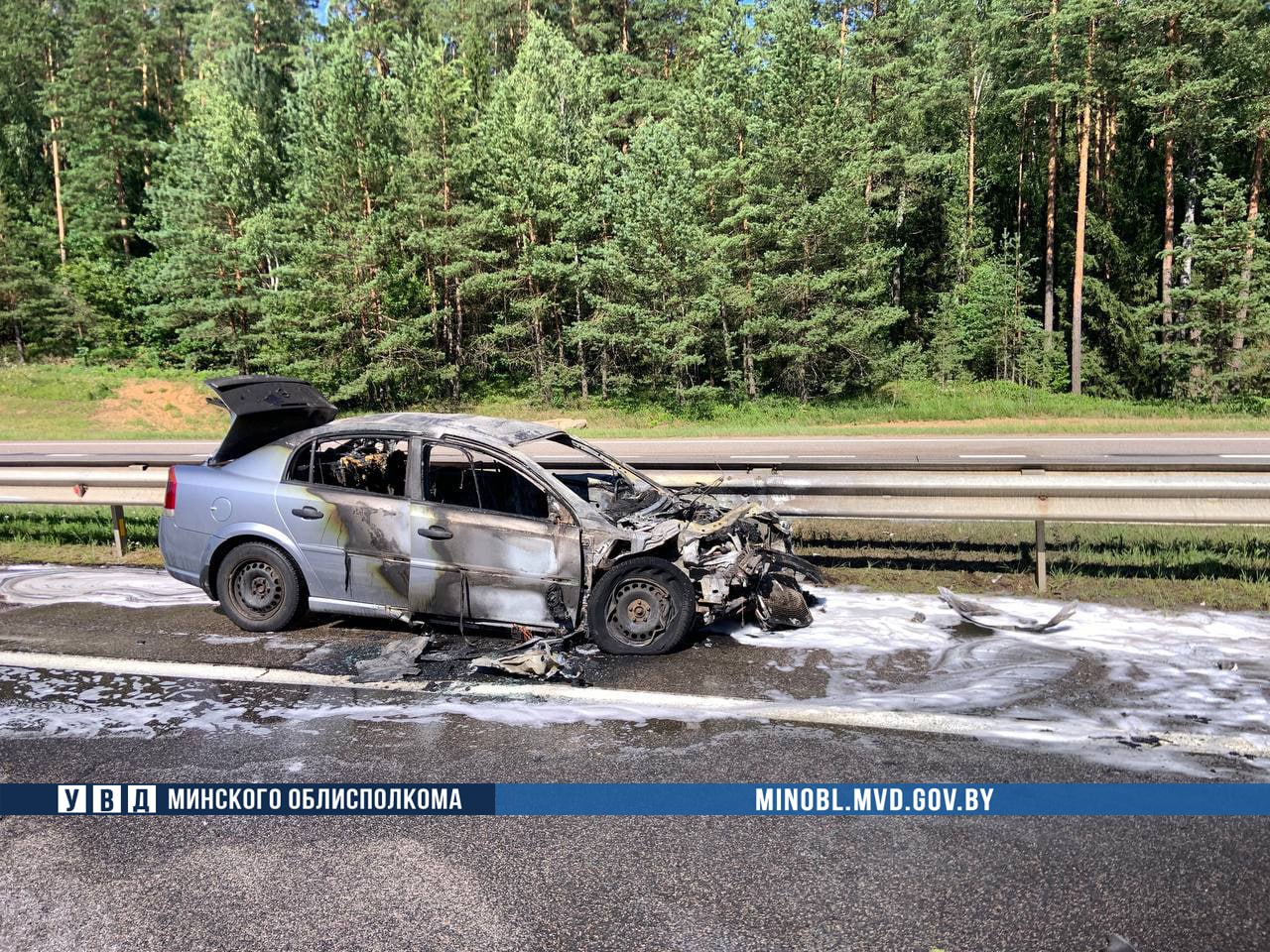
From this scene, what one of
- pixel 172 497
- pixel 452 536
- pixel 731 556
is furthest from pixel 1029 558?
pixel 172 497

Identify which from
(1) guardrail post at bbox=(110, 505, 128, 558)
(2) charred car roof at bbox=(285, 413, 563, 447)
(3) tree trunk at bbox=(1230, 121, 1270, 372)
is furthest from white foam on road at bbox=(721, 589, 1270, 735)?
(3) tree trunk at bbox=(1230, 121, 1270, 372)

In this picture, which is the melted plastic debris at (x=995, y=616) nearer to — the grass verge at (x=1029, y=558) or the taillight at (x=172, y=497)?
the grass verge at (x=1029, y=558)

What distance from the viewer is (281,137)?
40312 millimetres

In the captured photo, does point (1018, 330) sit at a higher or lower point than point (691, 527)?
higher

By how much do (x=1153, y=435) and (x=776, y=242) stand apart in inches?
512

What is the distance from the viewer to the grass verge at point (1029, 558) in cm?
708

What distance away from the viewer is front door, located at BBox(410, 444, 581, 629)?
5.96 meters

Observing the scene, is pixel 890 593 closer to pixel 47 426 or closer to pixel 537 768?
pixel 537 768

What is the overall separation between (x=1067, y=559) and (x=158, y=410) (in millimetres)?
32295

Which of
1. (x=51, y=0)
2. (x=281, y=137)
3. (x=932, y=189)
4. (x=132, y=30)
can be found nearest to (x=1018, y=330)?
(x=932, y=189)

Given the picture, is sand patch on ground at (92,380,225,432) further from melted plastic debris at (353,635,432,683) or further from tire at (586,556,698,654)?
tire at (586,556,698,654)

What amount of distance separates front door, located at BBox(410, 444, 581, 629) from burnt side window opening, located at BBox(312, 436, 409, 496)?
0.38 meters

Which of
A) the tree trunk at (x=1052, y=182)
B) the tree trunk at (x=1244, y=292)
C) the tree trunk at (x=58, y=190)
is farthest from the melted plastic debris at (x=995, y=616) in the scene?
the tree trunk at (x=58, y=190)

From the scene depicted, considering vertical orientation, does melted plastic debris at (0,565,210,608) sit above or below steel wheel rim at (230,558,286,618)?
below
